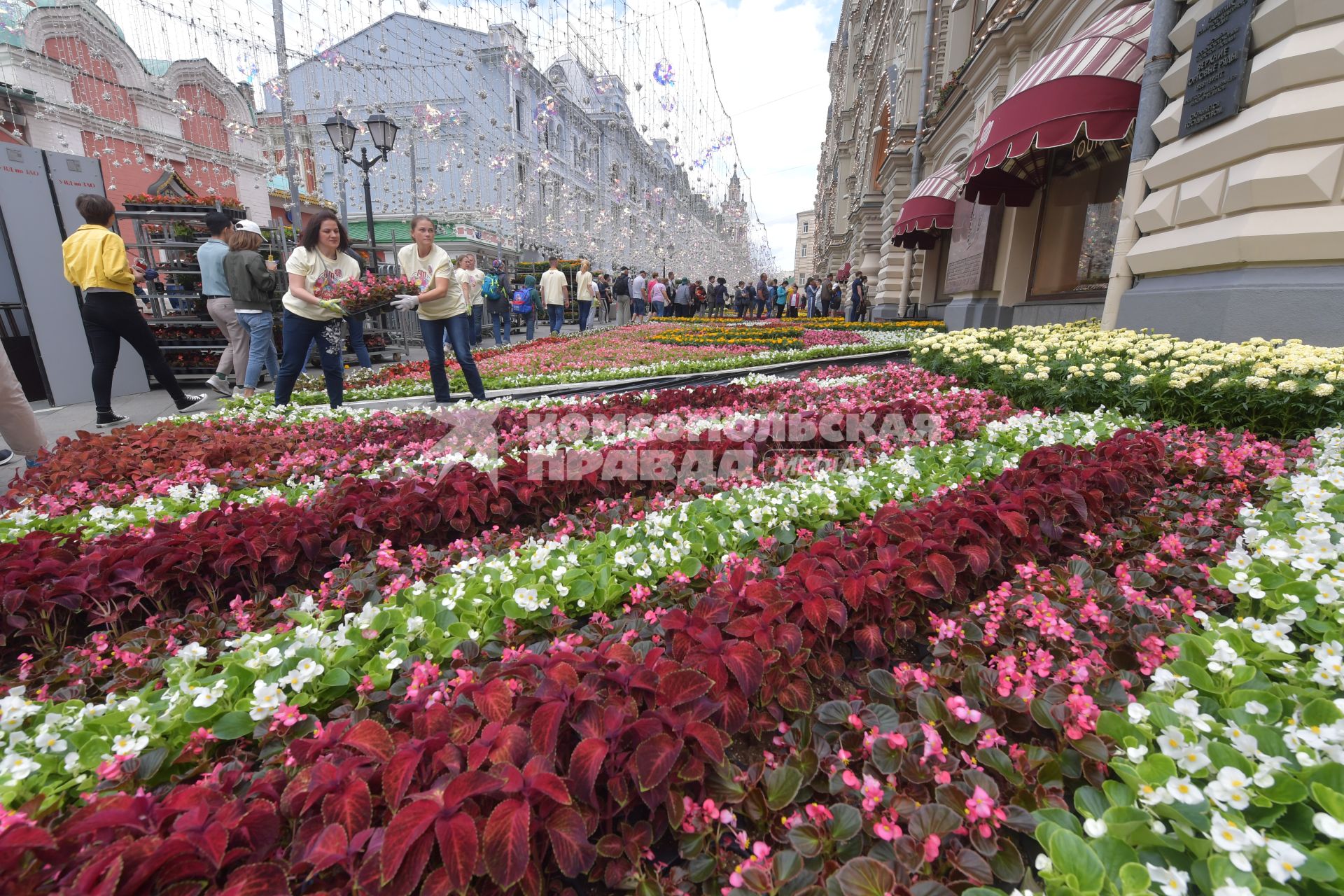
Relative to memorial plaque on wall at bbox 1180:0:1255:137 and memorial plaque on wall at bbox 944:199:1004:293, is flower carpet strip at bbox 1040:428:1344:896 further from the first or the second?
memorial plaque on wall at bbox 944:199:1004:293

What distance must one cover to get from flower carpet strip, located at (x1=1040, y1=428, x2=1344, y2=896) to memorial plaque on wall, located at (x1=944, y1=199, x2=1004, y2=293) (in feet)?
44.6

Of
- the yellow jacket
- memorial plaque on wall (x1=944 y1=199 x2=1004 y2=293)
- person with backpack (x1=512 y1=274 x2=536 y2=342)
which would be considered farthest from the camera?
person with backpack (x1=512 y1=274 x2=536 y2=342)

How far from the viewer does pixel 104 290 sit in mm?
6016

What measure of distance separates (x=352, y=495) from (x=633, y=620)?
1690 millimetres

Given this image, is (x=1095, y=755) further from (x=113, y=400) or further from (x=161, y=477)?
(x=113, y=400)

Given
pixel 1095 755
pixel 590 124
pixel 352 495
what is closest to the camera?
pixel 1095 755

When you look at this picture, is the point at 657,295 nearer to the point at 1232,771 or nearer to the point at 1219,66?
the point at 1219,66

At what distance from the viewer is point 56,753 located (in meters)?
1.38

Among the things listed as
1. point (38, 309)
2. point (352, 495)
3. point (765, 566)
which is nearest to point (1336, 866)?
point (765, 566)

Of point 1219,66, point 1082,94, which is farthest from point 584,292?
point 1219,66

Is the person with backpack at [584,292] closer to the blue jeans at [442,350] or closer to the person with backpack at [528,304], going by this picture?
the person with backpack at [528,304]

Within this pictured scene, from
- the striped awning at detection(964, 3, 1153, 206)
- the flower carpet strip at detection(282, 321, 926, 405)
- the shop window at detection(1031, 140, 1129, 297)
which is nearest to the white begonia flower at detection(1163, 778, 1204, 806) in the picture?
the flower carpet strip at detection(282, 321, 926, 405)

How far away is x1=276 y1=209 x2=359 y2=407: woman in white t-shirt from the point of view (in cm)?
550

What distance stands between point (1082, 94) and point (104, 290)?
1186 centimetres
